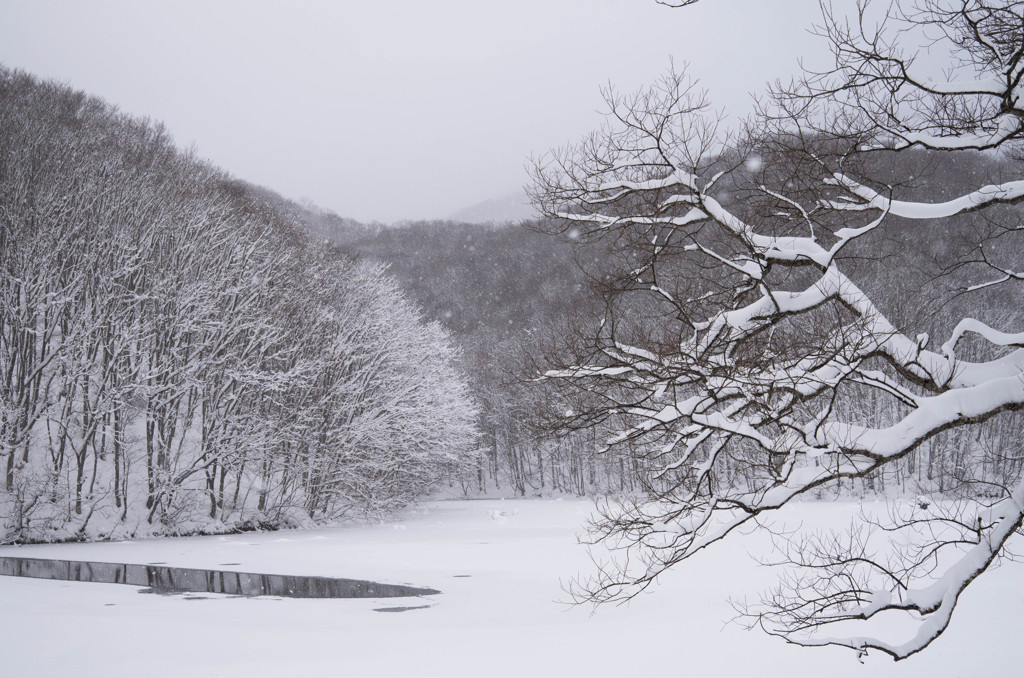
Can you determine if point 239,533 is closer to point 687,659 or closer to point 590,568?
point 590,568

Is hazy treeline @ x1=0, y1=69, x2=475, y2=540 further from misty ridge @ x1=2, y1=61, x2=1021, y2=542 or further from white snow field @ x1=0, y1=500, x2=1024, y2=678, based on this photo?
white snow field @ x1=0, y1=500, x2=1024, y2=678

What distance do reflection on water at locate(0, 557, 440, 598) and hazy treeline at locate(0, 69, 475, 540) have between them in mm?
4992

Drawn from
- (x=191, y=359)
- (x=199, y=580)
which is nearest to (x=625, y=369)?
(x=199, y=580)

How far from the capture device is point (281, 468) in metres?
25.6

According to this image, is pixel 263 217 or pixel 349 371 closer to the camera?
pixel 349 371

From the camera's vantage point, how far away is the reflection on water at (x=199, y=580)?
13.2 meters

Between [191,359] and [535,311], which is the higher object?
[535,311]

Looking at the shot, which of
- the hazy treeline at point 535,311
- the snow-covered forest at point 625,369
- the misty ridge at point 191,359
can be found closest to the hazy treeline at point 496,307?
the hazy treeline at point 535,311

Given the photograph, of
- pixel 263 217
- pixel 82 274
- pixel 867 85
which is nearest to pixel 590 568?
pixel 867 85

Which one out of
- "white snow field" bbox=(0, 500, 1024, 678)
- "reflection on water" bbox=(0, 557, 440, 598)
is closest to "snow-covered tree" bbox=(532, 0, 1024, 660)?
"white snow field" bbox=(0, 500, 1024, 678)

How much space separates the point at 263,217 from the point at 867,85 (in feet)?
106

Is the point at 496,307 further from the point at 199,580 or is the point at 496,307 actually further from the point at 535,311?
the point at 199,580

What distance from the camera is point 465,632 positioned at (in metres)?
9.70

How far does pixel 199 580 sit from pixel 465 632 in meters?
7.90
